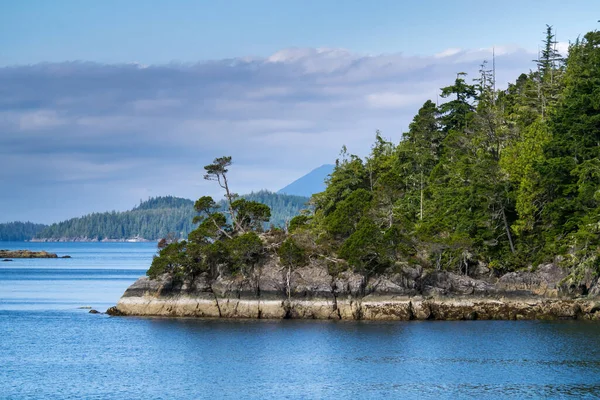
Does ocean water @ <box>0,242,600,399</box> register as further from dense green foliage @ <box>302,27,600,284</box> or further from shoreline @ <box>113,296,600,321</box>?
dense green foliage @ <box>302,27,600,284</box>

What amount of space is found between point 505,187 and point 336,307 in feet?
62.1

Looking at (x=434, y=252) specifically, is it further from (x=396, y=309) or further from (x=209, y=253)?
(x=209, y=253)

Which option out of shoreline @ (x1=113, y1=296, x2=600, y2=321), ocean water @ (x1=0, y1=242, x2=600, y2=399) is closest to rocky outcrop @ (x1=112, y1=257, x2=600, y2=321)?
shoreline @ (x1=113, y1=296, x2=600, y2=321)

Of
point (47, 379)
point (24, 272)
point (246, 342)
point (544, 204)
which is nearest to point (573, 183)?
point (544, 204)

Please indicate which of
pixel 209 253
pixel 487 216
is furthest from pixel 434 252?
pixel 209 253

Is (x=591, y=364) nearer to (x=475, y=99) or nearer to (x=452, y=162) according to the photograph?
(x=452, y=162)

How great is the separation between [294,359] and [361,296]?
15137 mm

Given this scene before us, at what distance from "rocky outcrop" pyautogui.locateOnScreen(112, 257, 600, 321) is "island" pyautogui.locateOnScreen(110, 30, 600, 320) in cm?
8

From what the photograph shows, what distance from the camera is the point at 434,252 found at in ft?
218

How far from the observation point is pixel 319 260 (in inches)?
2527

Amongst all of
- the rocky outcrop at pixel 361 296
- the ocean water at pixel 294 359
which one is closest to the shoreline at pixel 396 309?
the rocky outcrop at pixel 361 296

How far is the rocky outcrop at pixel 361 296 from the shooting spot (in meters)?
61.7

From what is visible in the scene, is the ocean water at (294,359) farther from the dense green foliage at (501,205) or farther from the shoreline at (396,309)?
the dense green foliage at (501,205)

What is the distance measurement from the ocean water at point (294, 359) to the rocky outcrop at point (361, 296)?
1.82 m
